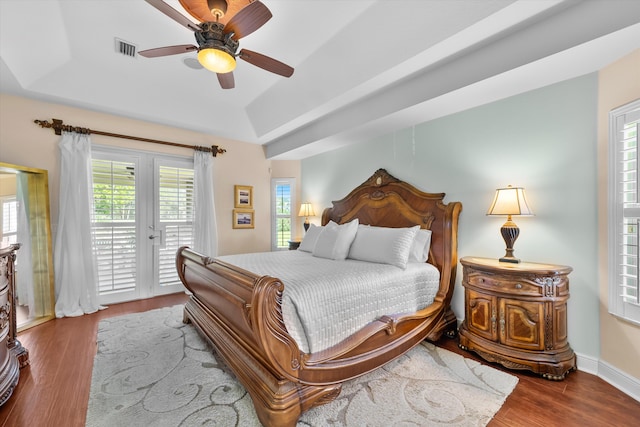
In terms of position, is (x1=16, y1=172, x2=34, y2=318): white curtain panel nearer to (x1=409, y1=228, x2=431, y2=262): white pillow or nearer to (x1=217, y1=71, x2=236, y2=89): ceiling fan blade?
(x1=217, y1=71, x2=236, y2=89): ceiling fan blade

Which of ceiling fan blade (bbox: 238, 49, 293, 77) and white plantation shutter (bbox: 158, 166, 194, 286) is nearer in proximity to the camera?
ceiling fan blade (bbox: 238, 49, 293, 77)

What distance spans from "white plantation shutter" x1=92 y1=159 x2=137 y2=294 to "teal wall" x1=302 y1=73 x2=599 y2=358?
3.99 metres

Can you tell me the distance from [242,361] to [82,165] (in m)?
3.46

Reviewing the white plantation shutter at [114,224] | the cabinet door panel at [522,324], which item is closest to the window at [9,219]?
the white plantation shutter at [114,224]

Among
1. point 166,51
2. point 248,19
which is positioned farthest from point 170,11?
point 248,19

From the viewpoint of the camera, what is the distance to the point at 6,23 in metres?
2.33

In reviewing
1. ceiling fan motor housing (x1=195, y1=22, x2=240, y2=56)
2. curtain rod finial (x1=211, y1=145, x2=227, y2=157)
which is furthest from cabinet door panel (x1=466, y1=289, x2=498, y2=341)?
curtain rod finial (x1=211, y1=145, x2=227, y2=157)

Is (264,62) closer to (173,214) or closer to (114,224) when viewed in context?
(173,214)

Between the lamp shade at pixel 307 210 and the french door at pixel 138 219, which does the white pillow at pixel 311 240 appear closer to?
the lamp shade at pixel 307 210

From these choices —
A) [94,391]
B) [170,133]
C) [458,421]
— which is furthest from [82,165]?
[458,421]

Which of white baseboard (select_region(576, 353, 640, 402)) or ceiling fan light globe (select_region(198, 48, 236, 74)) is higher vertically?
ceiling fan light globe (select_region(198, 48, 236, 74))

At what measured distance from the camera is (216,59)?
191 centimetres

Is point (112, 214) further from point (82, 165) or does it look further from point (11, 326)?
point (11, 326)

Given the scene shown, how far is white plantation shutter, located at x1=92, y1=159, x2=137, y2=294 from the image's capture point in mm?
3691
